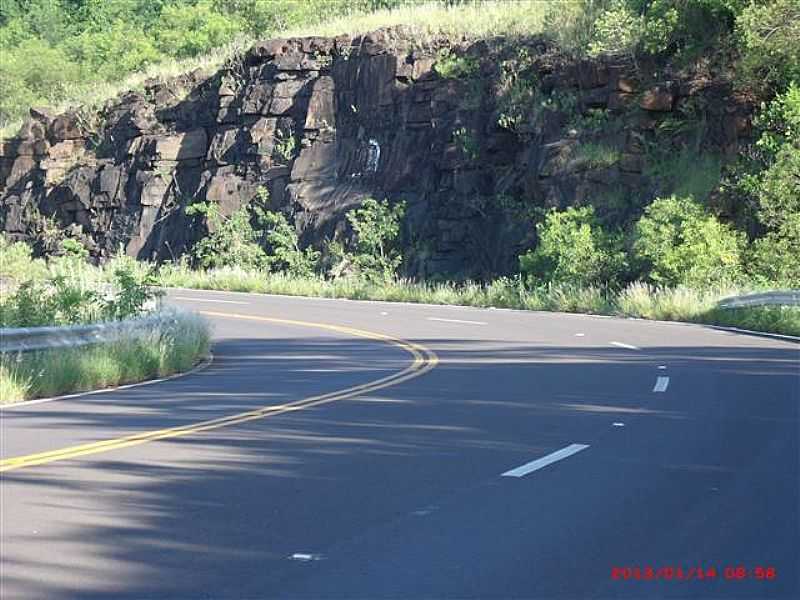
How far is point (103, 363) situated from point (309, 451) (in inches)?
262

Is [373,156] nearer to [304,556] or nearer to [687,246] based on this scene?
[687,246]

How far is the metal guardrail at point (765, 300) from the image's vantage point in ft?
83.7

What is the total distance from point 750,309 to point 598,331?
372cm

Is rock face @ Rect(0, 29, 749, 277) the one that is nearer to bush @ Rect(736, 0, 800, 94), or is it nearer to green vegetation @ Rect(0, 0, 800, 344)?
green vegetation @ Rect(0, 0, 800, 344)

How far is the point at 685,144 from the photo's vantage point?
36.6m

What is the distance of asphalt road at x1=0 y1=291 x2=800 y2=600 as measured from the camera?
7.14m

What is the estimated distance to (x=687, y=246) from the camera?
1286 inches

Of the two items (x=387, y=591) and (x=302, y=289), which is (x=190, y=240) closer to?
(x=302, y=289)

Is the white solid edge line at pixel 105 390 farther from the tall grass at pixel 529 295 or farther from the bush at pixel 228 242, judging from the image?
the bush at pixel 228 242

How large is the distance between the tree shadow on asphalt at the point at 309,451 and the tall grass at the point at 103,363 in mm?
715

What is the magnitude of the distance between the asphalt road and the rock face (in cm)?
2025

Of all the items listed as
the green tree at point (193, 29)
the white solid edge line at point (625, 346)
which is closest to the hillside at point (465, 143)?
the white solid edge line at point (625, 346)

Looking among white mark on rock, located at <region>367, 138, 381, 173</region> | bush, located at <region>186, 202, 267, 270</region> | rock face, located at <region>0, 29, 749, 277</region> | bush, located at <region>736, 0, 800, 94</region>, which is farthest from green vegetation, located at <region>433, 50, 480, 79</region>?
bush, located at <region>736, 0, 800, 94</region>

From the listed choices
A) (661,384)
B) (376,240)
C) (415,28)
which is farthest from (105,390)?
(415,28)
